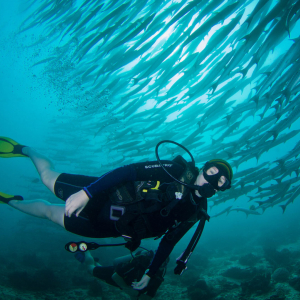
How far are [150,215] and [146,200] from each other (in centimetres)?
19

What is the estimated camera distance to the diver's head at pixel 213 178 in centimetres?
188

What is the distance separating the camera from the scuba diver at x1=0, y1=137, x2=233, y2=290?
1890mm

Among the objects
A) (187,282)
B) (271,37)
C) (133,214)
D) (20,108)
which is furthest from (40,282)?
(20,108)

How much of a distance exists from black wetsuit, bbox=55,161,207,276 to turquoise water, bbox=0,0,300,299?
2.80 meters

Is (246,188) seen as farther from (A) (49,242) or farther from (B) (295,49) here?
(A) (49,242)

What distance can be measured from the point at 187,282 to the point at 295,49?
969 cm

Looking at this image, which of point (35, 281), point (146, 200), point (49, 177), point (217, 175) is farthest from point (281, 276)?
point (35, 281)

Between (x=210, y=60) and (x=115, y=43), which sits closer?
(x=115, y=43)

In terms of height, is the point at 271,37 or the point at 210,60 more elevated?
the point at 210,60

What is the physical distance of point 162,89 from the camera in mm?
8797

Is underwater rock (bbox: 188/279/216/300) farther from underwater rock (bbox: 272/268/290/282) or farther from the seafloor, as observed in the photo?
underwater rock (bbox: 272/268/290/282)

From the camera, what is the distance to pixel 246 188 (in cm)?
754

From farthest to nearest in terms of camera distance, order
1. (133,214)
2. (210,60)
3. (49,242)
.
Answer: (49,242) < (210,60) < (133,214)

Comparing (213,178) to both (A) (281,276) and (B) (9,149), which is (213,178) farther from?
(A) (281,276)
